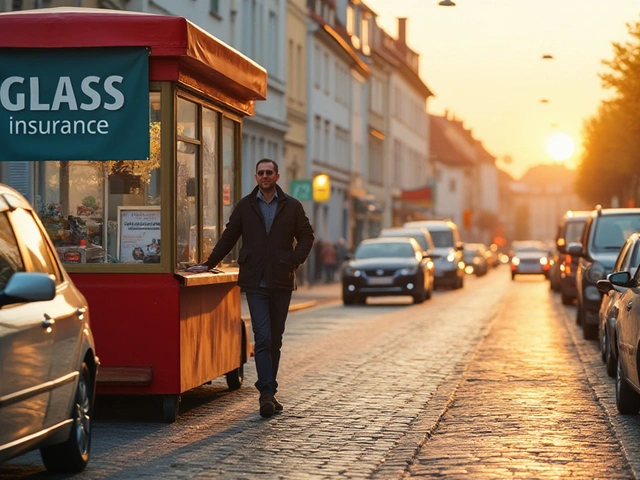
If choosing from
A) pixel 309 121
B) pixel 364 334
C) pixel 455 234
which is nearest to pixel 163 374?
pixel 364 334

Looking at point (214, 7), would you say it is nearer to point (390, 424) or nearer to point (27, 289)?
point (390, 424)

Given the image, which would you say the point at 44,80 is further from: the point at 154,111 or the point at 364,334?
the point at 364,334

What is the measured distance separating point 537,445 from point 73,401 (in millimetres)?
3183

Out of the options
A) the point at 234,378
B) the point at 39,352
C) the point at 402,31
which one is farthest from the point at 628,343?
the point at 402,31

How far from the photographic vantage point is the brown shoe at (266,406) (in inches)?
456

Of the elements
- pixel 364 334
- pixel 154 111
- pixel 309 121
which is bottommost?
pixel 364 334

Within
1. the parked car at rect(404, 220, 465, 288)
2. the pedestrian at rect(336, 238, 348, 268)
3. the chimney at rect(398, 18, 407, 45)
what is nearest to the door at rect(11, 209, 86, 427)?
the parked car at rect(404, 220, 465, 288)

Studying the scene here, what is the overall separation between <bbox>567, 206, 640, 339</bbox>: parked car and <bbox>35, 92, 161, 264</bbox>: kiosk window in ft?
34.3

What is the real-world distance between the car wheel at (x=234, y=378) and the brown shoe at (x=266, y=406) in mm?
2080

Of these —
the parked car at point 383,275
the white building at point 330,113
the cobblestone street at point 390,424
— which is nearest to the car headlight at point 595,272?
the cobblestone street at point 390,424

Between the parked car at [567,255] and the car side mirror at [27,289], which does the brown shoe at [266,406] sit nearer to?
the car side mirror at [27,289]

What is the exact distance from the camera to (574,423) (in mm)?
11305

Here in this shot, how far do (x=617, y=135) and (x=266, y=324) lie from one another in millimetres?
39128

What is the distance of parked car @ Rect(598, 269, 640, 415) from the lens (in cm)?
1095
